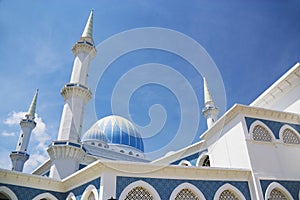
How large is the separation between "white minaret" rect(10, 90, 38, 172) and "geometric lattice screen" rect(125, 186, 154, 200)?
14.6 metres

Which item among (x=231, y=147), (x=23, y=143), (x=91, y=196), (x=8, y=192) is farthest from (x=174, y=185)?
(x=23, y=143)

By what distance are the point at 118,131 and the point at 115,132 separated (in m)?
0.34

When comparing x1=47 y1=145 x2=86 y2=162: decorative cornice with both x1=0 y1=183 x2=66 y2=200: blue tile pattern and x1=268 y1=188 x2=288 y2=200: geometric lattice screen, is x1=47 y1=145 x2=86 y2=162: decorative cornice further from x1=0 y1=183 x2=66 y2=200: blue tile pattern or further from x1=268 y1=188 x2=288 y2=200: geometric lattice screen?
x1=268 y1=188 x2=288 y2=200: geometric lattice screen

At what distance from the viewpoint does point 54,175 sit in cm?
1293

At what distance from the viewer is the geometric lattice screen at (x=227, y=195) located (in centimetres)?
948

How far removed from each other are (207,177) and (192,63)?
4.32 meters

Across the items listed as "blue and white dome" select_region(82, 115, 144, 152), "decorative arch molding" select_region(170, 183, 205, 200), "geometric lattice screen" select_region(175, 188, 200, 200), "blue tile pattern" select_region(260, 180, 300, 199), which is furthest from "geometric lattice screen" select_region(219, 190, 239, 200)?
"blue and white dome" select_region(82, 115, 144, 152)

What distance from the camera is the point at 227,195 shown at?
31.5 feet

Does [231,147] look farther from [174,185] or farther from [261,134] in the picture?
[174,185]

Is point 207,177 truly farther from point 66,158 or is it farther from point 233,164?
point 66,158

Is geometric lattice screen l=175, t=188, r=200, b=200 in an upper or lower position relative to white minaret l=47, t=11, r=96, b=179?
lower

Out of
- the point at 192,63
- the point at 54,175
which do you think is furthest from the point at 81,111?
the point at 192,63

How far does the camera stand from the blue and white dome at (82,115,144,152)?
86.5 ft

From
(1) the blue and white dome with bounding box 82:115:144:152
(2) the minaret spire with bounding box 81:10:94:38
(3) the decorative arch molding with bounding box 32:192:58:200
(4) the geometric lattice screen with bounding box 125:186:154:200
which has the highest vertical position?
(2) the minaret spire with bounding box 81:10:94:38
